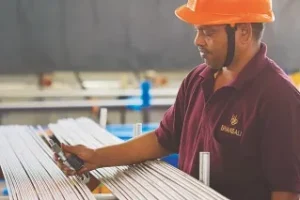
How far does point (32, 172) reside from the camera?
179 centimetres

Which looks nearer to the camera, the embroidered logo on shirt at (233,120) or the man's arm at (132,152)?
the embroidered logo on shirt at (233,120)

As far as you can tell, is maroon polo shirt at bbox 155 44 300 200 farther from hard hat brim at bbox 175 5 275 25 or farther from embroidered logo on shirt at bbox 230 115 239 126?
hard hat brim at bbox 175 5 275 25

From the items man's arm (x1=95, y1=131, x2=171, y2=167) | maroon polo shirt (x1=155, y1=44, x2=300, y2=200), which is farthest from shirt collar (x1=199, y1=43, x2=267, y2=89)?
man's arm (x1=95, y1=131, x2=171, y2=167)

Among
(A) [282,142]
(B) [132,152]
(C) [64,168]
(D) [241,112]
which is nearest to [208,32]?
(D) [241,112]

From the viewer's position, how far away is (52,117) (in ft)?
12.9

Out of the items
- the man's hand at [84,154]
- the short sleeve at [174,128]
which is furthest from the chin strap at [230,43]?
the man's hand at [84,154]

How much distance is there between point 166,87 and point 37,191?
2528mm

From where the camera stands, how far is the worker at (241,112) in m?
1.59

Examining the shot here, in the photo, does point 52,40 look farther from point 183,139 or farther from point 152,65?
point 183,139

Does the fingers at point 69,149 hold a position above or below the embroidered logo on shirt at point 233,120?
below

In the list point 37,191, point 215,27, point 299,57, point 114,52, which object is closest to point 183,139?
point 215,27

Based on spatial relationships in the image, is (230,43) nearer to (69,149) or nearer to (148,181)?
(148,181)

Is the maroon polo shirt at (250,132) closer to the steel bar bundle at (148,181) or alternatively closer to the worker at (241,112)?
the worker at (241,112)

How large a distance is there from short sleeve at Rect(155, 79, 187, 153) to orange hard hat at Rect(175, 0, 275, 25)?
38 cm
